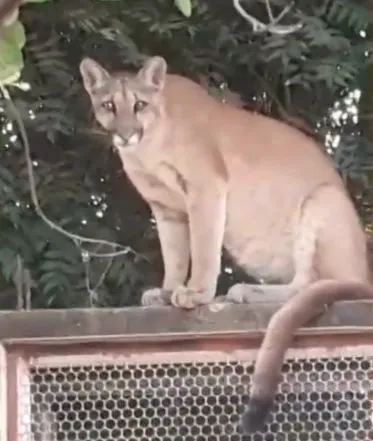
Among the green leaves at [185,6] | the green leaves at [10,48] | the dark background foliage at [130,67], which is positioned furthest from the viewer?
the dark background foliage at [130,67]

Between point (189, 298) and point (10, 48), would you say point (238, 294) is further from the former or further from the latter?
point (10, 48)

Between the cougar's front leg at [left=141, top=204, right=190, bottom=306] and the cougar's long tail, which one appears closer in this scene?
the cougar's long tail

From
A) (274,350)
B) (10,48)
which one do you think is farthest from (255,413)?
(10,48)

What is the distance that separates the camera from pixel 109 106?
0.87m

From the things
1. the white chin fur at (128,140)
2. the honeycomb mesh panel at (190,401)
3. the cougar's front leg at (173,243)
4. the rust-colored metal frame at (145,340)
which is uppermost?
the white chin fur at (128,140)

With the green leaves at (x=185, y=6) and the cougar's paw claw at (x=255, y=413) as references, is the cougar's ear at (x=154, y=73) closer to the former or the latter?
the green leaves at (x=185, y=6)

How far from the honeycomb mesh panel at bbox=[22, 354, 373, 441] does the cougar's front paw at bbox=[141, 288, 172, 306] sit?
3.2 inches

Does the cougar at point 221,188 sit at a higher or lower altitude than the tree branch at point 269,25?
lower

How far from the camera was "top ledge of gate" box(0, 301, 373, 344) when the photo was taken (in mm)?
784

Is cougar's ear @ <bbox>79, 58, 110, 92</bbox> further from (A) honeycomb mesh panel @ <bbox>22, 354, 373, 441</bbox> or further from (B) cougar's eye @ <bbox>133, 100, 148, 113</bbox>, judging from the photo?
(A) honeycomb mesh panel @ <bbox>22, 354, 373, 441</bbox>

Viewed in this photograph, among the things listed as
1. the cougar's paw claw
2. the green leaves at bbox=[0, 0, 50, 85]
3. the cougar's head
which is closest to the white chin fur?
the cougar's head

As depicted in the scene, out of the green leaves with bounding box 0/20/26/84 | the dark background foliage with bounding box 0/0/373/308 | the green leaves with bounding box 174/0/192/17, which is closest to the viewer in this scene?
the green leaves with bounding box 0/20/26/84

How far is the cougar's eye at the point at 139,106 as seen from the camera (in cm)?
86

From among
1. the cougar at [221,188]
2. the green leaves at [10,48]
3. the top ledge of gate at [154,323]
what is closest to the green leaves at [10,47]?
the green leaves at [10,48]
